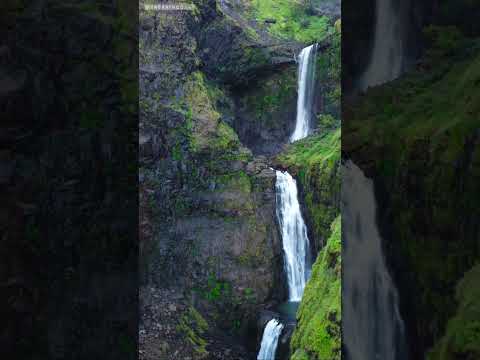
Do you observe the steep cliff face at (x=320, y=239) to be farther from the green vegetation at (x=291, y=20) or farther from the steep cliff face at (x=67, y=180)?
the steep cliff face at (x=67, y=180)

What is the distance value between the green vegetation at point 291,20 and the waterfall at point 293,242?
9.50 metres

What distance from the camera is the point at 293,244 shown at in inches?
803

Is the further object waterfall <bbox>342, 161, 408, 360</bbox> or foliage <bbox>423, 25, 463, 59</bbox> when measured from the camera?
waterfall <bbox>342, 161, 408, 360</bbox>

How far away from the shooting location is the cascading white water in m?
2.83

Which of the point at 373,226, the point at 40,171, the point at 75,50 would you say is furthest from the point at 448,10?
the point at 40,171

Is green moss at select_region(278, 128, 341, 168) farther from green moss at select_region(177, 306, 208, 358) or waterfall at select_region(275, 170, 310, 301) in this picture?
green moss at select_region(177, 306, 208, 358)

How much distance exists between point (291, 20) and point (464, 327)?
2871cm

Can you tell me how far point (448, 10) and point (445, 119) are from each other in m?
0.58

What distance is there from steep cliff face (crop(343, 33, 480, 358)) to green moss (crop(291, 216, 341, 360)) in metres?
7.21

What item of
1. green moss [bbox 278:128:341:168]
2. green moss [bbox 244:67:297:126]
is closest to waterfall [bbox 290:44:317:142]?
green moss [bbox 244:67:297:126]

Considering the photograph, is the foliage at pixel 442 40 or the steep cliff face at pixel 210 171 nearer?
the foliage at pixel 442 40

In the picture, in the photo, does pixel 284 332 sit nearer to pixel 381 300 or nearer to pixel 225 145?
pixel 225 145

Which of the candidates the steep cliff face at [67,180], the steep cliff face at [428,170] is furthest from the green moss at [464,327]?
the steep cliff face at [67,180]

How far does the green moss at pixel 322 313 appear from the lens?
9.64m
